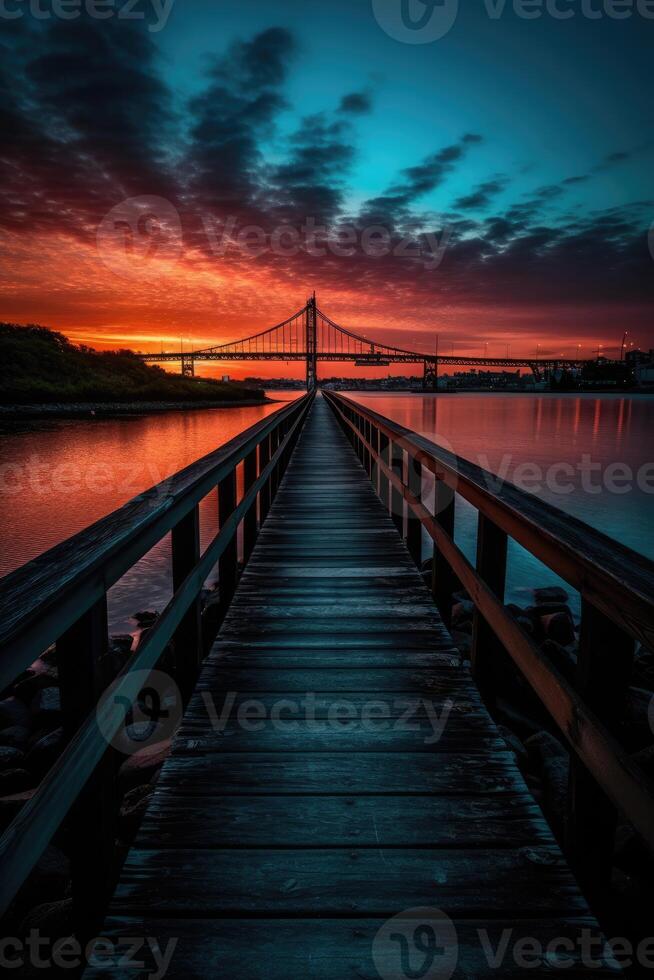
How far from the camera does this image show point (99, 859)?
1382 millimetres

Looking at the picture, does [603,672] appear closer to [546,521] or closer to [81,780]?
[546,521]

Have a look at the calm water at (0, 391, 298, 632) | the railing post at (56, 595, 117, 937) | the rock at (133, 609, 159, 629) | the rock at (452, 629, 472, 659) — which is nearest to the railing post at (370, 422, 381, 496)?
the rock at (452, 629, 472, 659)

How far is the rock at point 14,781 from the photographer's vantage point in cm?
315

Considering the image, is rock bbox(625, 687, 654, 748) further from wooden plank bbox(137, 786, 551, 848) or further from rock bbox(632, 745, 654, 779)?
wooden plank bbox(137, 786, 551, 848)

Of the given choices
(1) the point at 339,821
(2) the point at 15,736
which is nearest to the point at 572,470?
(2) the point at 15,736

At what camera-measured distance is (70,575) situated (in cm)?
121

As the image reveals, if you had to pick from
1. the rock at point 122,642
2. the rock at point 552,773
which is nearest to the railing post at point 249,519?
the rock at point 122,642

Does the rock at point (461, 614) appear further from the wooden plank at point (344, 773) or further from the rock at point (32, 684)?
the wooden plank at point (344, 773)

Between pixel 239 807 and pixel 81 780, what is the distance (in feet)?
2.36

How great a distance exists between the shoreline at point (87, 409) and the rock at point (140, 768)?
45.0 meters

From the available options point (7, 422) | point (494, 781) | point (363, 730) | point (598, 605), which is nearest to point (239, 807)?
point (363, 730)

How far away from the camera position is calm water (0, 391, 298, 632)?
355 inches

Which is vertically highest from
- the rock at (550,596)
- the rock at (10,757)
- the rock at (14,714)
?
the rock at (10,757)

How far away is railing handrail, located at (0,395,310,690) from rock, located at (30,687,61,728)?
2951 mm
